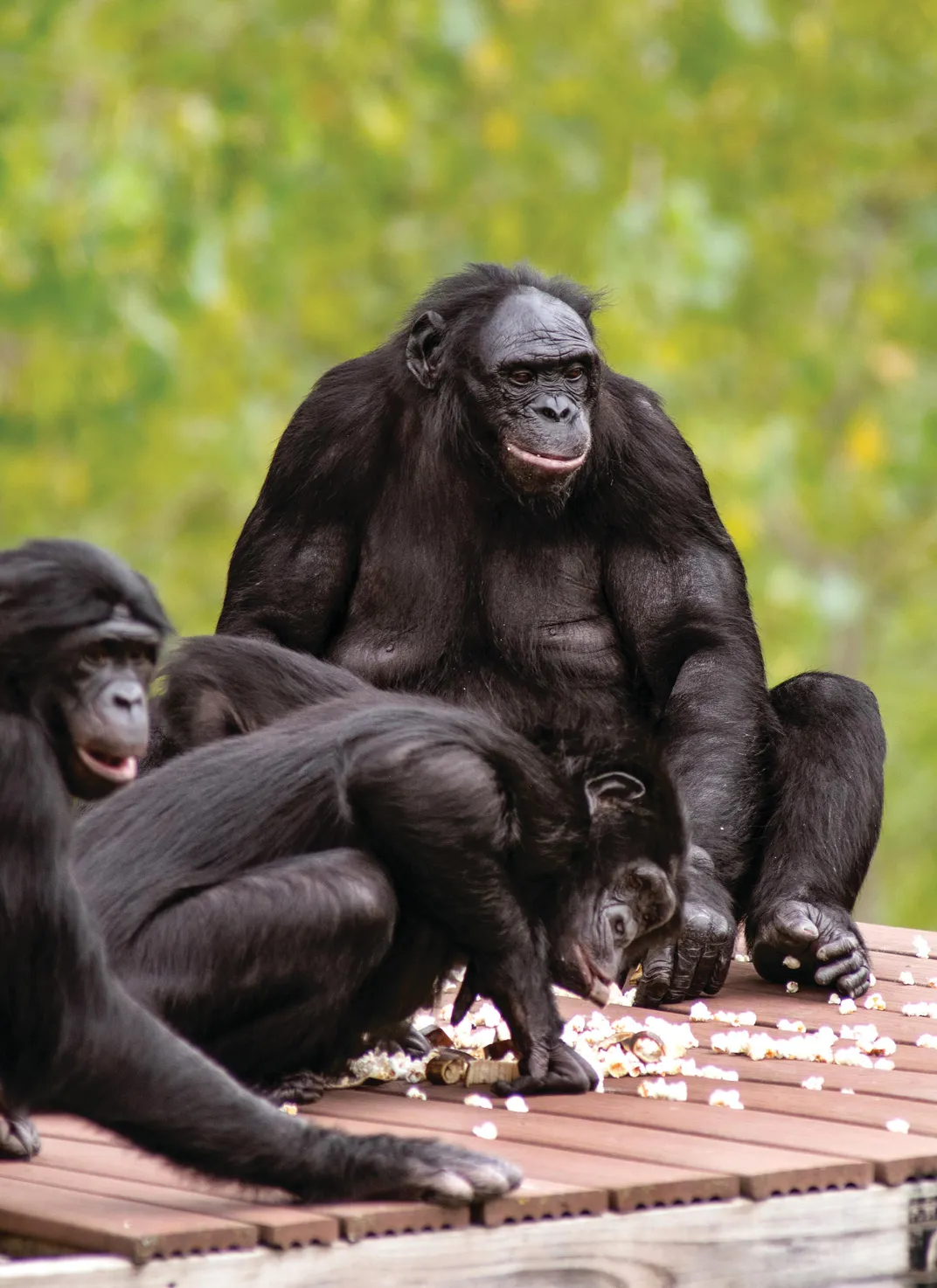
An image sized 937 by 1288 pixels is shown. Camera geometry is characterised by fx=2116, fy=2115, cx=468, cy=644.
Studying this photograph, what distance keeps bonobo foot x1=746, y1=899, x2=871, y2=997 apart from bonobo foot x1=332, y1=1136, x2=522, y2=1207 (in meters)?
2.39

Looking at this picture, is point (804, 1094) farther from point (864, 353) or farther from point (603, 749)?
point (864, 353)

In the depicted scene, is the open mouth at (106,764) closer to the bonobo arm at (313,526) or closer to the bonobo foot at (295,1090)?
the bonobo foot at (295,1090)

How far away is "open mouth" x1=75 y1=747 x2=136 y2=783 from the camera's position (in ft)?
11.7

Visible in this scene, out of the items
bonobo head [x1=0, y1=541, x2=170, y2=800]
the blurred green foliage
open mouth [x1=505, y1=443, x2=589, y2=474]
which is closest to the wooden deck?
bonobo head [x1=0, y1=541, x2=170, y2=800]

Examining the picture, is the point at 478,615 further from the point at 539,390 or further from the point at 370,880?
the point at 370,880

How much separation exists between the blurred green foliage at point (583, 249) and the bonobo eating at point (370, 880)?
9.45 m

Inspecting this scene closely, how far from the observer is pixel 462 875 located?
429 centimetres

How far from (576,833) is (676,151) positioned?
40.4 ft

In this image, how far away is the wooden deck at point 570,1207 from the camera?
10.7ft

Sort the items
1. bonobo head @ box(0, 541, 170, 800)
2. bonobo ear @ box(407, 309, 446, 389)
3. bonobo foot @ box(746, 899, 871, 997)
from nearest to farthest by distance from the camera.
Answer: bonobo head @ box(0, 541, 170, 800)
bonobo foot @ box(746, 899, 871, 997)
bonobo ear @ box(407, 309, 446, 389)

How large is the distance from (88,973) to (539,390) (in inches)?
119

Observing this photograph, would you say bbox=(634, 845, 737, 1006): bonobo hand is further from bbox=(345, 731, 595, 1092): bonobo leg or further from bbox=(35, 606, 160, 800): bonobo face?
bbox=(35, 606, 160, 800): bonobo face

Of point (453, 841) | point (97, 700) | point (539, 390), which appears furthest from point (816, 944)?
point (97, 700)

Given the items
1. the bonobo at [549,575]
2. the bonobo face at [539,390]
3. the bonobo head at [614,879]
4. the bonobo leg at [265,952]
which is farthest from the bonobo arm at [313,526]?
the bonobo leg at [265,952]
